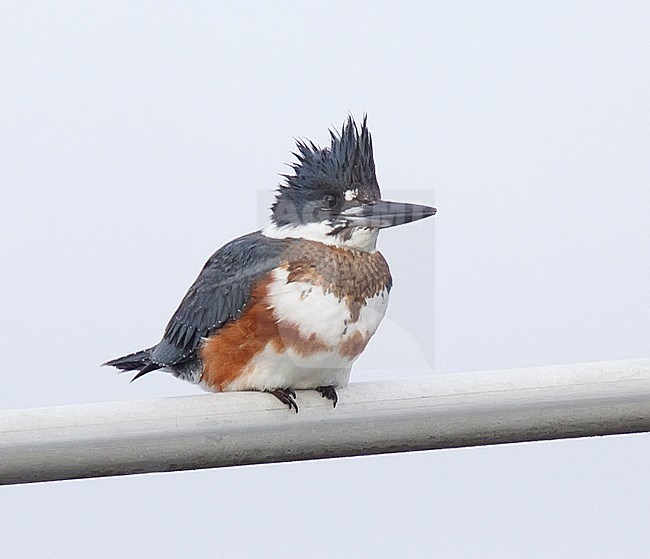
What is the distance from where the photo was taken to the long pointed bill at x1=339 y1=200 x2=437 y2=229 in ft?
4.98

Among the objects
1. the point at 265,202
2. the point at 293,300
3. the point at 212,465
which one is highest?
the point at 265,202

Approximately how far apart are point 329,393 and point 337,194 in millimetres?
271

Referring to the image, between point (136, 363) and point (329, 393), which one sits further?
point (136, 363)

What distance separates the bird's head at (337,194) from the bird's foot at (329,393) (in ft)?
0.64

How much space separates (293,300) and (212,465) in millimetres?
309

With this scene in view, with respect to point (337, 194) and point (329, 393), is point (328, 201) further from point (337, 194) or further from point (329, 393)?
point (329, 393)

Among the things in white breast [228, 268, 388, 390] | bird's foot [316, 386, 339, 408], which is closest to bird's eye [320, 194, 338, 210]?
white breast [228, 268, 388, 390]

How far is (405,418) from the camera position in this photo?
4.28 ft

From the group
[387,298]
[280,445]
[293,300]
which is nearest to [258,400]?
[280,445]

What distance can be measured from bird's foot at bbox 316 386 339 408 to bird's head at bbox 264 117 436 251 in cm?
20

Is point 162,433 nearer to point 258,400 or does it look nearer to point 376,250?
point 258,400

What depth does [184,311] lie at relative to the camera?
1.65m

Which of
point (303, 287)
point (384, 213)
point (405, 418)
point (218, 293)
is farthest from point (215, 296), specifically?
point (405, 418)

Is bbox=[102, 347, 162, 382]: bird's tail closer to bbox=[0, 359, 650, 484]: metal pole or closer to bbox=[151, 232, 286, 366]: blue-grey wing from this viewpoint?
bbox=[151, 232, 286, 366]: blue-grey wing
